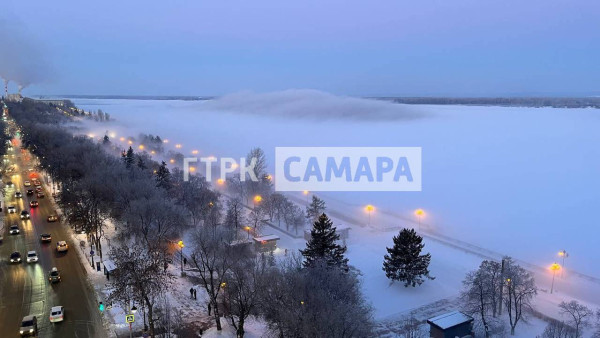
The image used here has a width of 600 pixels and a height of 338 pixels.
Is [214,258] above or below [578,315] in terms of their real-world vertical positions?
above

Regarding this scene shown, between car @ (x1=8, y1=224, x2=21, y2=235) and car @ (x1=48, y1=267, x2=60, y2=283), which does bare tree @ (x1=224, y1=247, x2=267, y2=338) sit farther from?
car @ (x1=8, y1=224, x2=21, y2=235)

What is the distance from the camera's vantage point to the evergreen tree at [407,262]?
26.5 meters

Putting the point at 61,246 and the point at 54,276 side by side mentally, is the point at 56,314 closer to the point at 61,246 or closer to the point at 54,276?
the point at 54,276

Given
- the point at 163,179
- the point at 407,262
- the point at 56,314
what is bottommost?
the point at 56,314

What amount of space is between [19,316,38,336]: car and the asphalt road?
384 millimetres

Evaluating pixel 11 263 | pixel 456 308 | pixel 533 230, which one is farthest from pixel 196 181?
pixel 533 230

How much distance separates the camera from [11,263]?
1036 inches

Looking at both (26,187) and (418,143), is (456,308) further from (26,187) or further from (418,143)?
(418,143)

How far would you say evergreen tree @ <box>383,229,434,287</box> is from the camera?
26.5 m

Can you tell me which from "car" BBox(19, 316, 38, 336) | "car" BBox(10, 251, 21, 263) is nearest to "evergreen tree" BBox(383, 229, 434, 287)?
"car" BBox(19, 316, 38, 336)

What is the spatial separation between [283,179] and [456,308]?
136 feet

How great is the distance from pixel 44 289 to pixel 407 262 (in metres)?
20.9

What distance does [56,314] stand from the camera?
19203 millimetres

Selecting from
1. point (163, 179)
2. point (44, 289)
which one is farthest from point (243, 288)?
point (163, 179)
